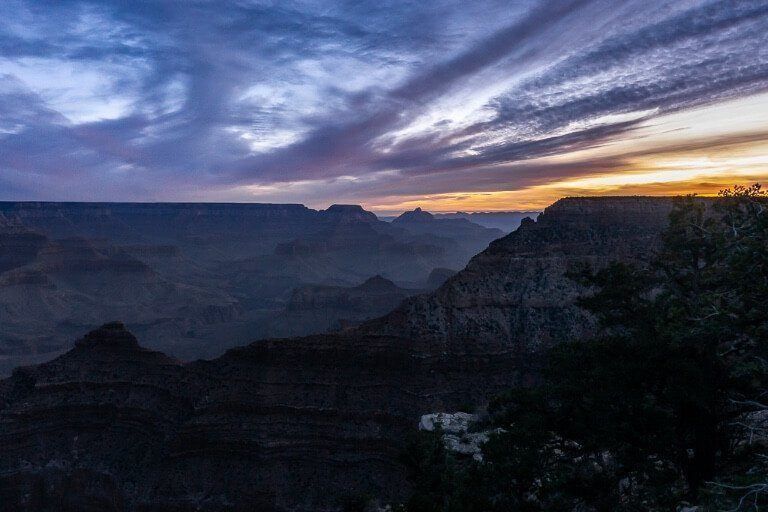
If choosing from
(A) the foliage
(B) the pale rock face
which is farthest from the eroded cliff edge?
(A) the foliage

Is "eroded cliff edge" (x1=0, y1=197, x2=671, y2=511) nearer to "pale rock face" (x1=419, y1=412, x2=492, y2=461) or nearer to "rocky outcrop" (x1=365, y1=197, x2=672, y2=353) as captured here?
"rocky outcrop" (x1=365, y1=197, x2=672, y2=353)

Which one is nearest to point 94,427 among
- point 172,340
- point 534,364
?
point 534,364

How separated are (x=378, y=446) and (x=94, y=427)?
29.6 meters

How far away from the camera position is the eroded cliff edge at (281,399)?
136 feet

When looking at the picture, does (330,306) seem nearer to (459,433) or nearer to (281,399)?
(281,399)

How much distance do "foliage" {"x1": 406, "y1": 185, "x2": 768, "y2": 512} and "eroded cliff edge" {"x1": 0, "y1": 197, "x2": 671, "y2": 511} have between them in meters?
26.2

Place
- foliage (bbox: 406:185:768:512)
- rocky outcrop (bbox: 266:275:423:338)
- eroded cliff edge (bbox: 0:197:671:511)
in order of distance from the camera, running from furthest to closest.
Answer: rocky outcrop (bbox: 266:275:423:338) → eroded cliff edge (bbox: 0:197:671:511) → foliage (bbox: 406:185:768:512)

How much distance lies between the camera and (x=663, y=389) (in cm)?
1438

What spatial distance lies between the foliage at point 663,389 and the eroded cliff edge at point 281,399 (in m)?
26.2

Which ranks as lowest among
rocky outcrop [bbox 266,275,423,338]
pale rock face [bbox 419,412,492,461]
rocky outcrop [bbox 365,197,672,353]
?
rocky outcrop [bbox 266,275,423,338]

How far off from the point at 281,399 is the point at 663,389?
37.0m

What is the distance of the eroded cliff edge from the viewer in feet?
136

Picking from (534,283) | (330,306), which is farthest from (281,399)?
(330,306)

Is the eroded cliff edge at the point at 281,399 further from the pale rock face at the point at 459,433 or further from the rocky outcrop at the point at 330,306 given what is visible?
the rocky outcrop at the point at 330,306
